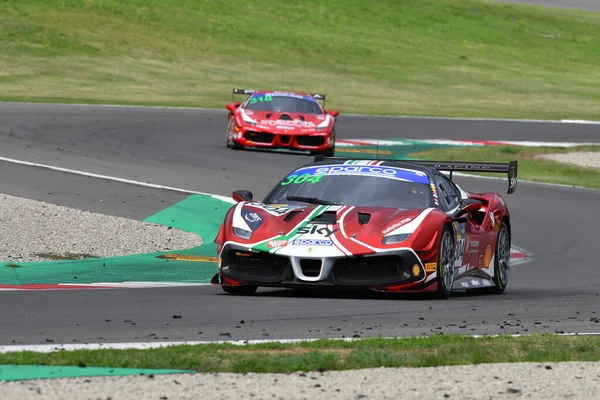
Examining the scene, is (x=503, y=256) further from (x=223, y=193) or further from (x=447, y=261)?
(x=223, y=193)

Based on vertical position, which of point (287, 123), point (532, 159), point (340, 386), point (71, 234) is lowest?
point (532, 159)

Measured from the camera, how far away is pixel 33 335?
25.0 feet

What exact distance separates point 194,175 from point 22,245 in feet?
24.5

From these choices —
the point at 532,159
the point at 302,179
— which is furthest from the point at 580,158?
the point at 302,179

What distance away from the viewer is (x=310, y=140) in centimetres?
2488

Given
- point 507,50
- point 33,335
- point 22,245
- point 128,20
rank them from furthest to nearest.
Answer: point 507,50
point 128,20
point 22,245
point 33,335

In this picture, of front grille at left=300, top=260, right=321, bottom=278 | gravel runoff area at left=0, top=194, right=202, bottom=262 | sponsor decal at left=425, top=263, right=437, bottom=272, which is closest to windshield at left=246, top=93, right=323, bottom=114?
gravel runoff area at left=0, top=194, right=202, bottom=262

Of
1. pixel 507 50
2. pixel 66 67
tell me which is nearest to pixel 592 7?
pixel 507 50

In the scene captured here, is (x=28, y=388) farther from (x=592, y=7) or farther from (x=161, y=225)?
(x=592, y=7)

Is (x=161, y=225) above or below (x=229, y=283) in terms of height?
below

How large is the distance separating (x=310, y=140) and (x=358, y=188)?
13.8 m

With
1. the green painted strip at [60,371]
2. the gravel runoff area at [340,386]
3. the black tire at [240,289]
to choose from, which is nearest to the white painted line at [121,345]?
the green painted strip at [60,371]

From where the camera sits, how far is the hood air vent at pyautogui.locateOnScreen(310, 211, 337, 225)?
10312 mm

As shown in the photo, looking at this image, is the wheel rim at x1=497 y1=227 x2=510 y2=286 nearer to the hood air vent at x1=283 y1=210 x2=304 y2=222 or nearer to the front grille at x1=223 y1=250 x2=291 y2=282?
the hood air vent at x1=283 y1=210 x2=304 y2=222
